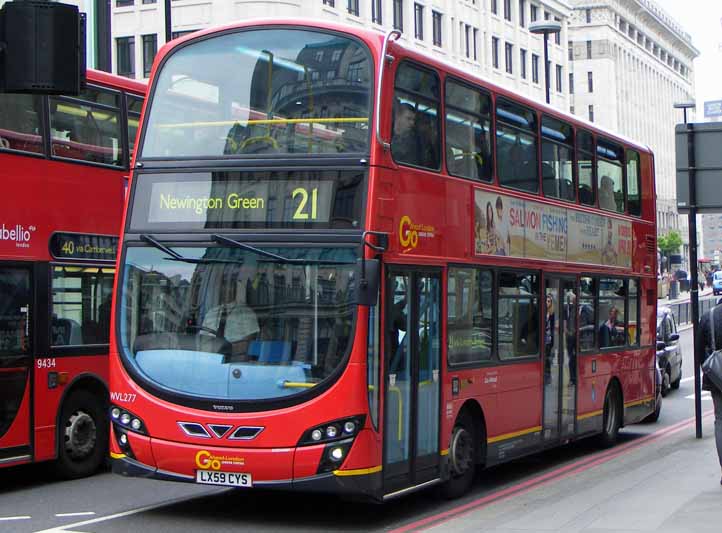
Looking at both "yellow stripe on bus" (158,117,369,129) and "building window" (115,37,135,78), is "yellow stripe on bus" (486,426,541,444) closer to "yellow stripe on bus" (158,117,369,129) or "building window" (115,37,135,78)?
"yellow stripe on bus" (158,117,369,129)

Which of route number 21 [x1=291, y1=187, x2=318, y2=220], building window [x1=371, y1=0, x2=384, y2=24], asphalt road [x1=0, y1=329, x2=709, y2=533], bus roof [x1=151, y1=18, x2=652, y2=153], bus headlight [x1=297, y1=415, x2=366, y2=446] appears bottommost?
asphalt road [x1=0, y1=329, x2=709, y2=533]

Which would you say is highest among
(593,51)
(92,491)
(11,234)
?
(593,51)

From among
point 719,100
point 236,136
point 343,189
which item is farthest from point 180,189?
point 719,100

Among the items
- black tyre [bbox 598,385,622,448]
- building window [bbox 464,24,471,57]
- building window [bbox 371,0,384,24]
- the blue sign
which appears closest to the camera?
black tyre [bbox 598,385,622,448]

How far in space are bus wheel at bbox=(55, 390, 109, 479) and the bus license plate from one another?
362 centimetres

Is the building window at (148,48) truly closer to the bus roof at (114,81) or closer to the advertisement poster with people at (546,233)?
→ the advertisement poster with people at (546,233)

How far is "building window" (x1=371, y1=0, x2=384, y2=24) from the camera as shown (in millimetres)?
58500

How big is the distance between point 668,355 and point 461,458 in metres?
15.6

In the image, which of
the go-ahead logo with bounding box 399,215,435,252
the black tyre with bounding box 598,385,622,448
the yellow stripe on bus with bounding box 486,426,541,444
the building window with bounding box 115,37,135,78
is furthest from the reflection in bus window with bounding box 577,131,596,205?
the building window with bounding box 115,37,135,78

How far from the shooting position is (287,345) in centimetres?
1012

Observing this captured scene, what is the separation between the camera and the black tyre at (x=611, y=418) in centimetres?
1717

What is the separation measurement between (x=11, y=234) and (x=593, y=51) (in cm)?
10481

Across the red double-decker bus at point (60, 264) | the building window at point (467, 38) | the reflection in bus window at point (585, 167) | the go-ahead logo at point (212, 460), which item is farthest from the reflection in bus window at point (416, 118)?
the building window at point (467, 38)

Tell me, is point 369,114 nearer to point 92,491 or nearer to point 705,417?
point 92,491
